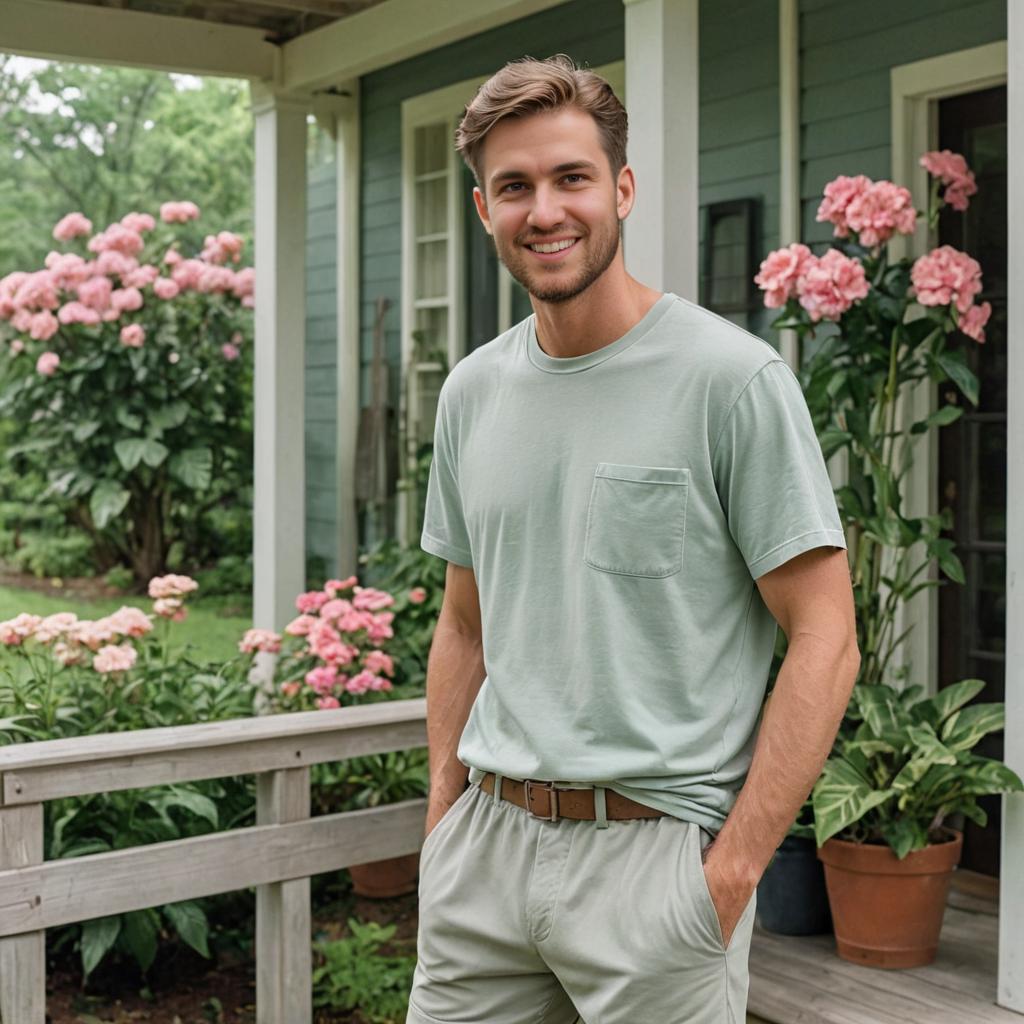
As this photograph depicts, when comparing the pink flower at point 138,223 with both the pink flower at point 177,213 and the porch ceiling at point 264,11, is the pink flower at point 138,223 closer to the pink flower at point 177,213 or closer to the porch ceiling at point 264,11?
the pink flower at point 177,213

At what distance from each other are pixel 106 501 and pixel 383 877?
4461 millimetres

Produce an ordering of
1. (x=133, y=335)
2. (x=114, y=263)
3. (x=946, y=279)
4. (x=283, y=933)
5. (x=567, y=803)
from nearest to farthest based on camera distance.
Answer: (x=567, y=803) < (x=283, y=933) < (x=946, y=279) < (x=133, y=335) < (x=114, y=263)

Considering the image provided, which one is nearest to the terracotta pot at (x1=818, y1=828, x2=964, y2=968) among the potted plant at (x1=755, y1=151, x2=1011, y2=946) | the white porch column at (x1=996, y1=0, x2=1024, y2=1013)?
the potted plant at (x1=755, y1=151, x2=1011, y2=946)

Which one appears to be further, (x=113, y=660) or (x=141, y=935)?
(x=113, y=660)

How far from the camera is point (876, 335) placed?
397cm

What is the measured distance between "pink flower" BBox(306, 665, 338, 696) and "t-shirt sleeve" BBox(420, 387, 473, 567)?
7.12 ft

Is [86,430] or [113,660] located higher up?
[86,430]

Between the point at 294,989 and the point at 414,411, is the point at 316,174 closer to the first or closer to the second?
the point at 414,411

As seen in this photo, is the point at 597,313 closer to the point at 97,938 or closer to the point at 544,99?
the point at 544,99

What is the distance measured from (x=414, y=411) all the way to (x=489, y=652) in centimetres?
475

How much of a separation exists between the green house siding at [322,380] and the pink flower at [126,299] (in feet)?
3.68

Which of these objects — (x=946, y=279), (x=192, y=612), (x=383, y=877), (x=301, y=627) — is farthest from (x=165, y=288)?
(x=946, y=279)

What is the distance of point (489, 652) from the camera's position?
1.92 m

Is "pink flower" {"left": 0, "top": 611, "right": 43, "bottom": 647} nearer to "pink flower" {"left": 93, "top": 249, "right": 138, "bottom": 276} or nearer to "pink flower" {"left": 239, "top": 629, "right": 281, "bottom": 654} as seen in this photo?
"pink flower" {"left": 239, "top": 629, "right": 281, "bottom": 654}
